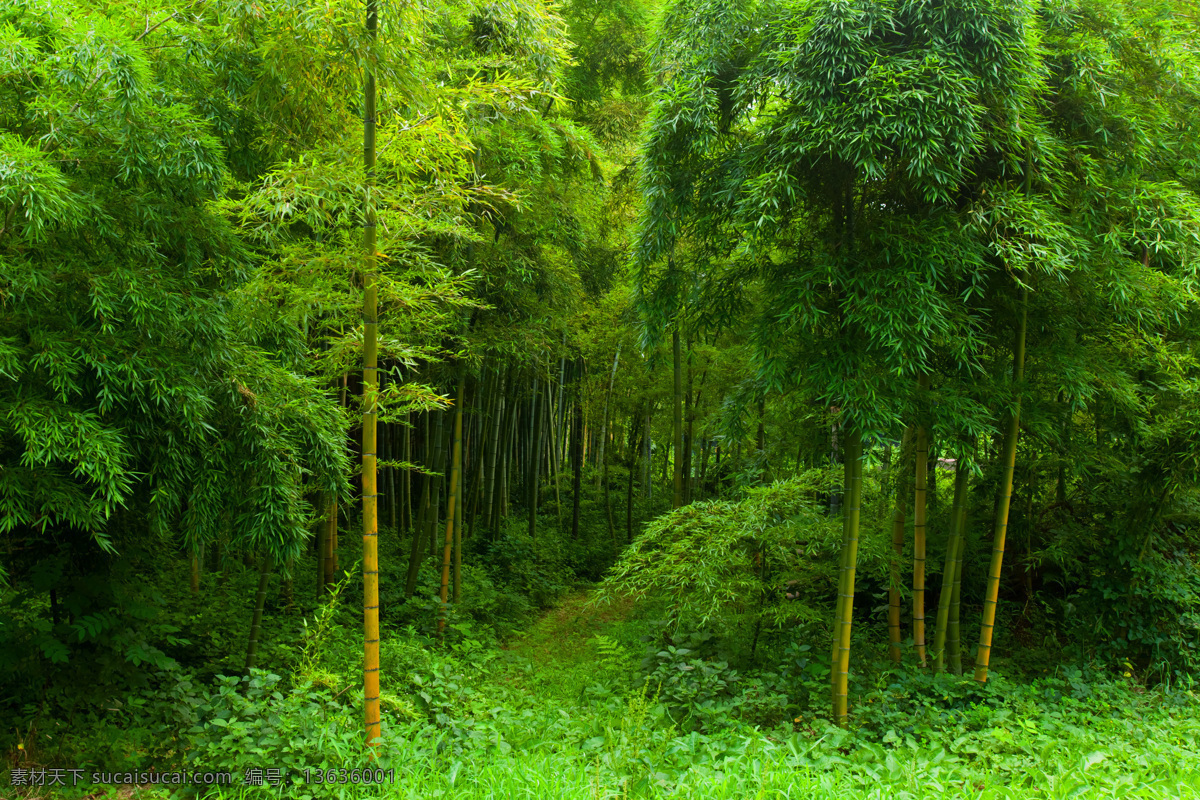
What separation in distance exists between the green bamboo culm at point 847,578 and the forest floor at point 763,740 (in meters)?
0.13

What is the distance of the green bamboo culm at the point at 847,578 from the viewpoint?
11.3ft

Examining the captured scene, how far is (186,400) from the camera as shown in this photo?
264cm

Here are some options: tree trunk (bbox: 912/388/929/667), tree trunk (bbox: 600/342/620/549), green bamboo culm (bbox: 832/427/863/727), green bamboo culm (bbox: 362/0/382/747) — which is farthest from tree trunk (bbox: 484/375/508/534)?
green bamboo culm (bbox: 362/0/382/747)

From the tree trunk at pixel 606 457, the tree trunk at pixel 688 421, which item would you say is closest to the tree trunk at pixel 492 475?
the tree trunk at pixel 606 457

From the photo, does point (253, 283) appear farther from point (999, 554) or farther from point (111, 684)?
point (999, 554)

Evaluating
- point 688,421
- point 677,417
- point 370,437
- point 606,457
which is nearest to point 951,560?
point 677,417

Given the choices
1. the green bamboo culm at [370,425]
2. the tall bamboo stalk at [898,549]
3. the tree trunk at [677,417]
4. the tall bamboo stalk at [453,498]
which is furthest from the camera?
the tree trunk at [677,417]

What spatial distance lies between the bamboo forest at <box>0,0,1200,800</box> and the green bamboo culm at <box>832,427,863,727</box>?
0.02m

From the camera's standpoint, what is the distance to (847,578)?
3465 millimetres

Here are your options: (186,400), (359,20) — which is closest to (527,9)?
(359,20)

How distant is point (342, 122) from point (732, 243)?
6.98 feet

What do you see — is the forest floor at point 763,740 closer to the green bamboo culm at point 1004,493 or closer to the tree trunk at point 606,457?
the green bamboo culm at point 1004,493

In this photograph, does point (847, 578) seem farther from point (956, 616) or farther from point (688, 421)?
point (688, 421)

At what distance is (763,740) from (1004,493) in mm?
2011
